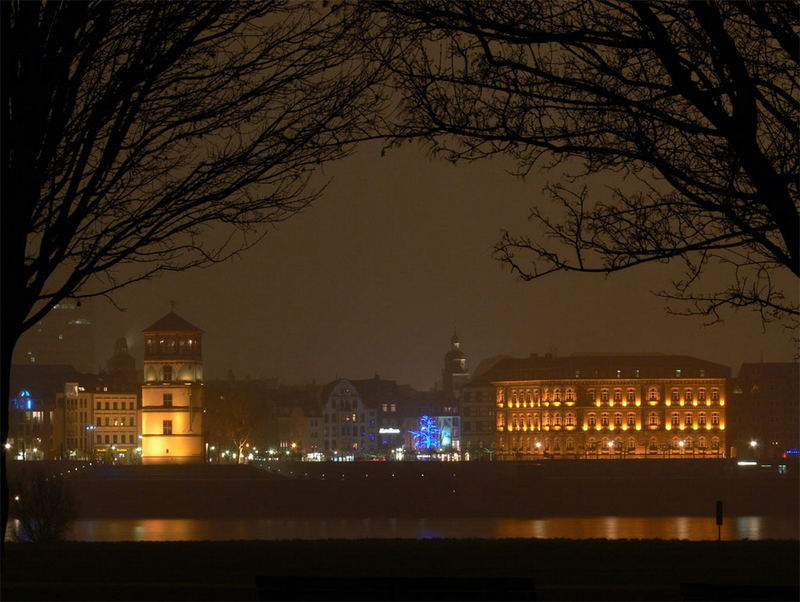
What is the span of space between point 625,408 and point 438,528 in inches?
3008

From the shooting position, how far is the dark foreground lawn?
11016mm

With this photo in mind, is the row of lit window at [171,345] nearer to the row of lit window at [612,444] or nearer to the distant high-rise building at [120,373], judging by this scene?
the distant high-rise building at [120,373]

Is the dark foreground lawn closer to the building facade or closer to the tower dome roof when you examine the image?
the building facade

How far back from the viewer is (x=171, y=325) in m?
105

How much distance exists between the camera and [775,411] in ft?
516

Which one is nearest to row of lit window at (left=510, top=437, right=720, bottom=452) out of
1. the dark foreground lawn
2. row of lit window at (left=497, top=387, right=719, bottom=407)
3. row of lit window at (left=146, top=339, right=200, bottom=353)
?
row of lit window at (left=497, top=387, right=719, bottom=407)

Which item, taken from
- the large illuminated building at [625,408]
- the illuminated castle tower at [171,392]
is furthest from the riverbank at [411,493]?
the large illuminated building at [625,408]

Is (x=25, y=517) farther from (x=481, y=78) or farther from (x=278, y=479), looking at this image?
(x=278, y=479)

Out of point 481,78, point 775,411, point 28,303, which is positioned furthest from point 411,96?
point 775,411

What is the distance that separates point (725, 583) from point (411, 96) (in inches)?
191

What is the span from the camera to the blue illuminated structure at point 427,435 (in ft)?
559

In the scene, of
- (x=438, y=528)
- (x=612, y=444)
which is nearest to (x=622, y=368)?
(x=612, y=444)

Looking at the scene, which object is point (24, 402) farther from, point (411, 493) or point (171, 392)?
point (411, 493)

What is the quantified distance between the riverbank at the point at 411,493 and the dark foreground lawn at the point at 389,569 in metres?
71.2
